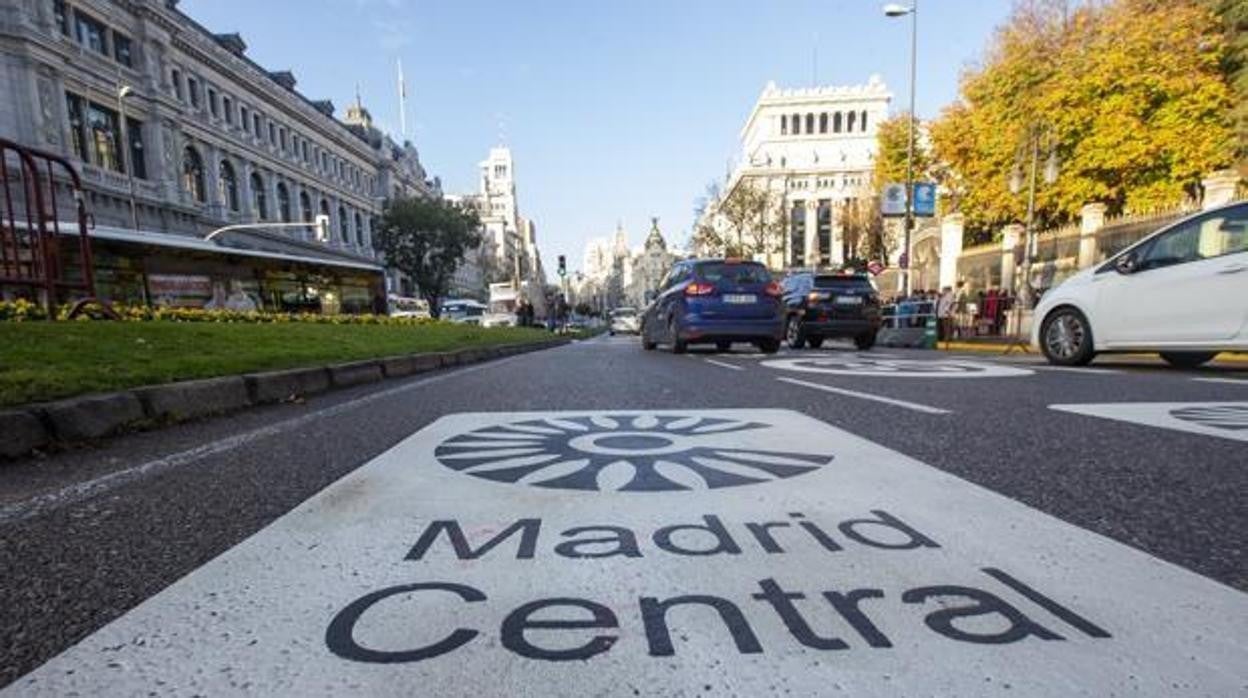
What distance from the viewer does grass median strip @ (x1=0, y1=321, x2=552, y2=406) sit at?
150 inches

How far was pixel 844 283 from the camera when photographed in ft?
40.0

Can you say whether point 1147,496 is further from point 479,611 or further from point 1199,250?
point 1199,250

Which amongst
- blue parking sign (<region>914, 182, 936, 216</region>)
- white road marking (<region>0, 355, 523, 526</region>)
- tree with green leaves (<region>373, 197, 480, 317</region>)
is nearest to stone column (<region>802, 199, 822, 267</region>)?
tree with green leaves (<region>373, 197, 480, 317</region>)

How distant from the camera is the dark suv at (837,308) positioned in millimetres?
12008

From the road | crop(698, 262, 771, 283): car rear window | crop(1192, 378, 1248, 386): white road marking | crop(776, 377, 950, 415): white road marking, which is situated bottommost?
crop(1192, 378, 1248, 386): white road marking

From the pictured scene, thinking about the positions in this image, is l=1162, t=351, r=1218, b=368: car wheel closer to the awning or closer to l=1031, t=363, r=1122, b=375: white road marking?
l=1031, t=363, r=1122, b=375: white road marking

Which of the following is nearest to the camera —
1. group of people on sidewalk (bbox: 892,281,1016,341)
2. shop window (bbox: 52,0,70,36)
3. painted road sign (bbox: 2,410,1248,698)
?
painted road sign (bbox: 2,410,1248,698)

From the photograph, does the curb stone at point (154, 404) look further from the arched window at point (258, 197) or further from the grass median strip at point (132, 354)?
the arched window at point (258, 197)

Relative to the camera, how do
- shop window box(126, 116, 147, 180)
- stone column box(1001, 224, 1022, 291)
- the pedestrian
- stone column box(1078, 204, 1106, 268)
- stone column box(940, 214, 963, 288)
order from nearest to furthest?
the pedestrian → stone column box(1078, 204, 1106, 268) → stone column box(1001, 224, 1022, 291) → stone column box(940, 214, 963, 288) → shop window box(126, 116, 147, 180)

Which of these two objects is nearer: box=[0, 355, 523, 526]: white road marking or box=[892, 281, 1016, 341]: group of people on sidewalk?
box=[0, 355, 523, 526]: white road marking

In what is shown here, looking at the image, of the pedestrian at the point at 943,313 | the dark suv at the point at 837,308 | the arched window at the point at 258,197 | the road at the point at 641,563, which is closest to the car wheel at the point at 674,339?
the dark suv at the point at 837,308

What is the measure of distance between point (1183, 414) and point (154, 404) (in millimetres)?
6659

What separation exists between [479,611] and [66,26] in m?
39.9

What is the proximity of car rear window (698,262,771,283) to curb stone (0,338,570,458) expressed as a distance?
558 cm
